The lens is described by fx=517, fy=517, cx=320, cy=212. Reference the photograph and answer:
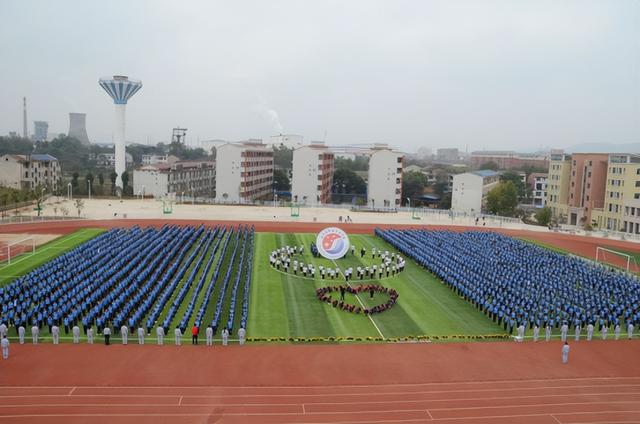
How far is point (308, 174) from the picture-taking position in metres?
62.6

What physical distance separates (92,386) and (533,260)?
24.7 m

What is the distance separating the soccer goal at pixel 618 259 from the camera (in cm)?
3283

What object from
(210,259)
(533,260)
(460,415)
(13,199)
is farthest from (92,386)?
(13,199)

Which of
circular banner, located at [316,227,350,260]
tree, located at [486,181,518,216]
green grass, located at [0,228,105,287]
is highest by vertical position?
tree, located at [486,181,518,216]

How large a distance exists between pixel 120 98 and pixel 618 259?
60244 millimetres

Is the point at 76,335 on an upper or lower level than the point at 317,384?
upper

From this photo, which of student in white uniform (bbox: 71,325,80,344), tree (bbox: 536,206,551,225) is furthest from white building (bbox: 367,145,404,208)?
student in white uniform (bbox: 71,325,80,344)

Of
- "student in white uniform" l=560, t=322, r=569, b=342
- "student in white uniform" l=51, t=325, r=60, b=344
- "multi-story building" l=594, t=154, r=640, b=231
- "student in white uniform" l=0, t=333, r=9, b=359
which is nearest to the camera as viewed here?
"student in white uniform" l=0, t=333, r=9, b=359

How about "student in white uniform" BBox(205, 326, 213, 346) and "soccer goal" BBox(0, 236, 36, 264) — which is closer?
"student in white uniform" BBox(205, 326, 213, 346)

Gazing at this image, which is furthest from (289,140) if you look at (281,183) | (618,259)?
(618,259)

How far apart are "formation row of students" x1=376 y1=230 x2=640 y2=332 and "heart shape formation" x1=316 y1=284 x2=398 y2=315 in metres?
3.40

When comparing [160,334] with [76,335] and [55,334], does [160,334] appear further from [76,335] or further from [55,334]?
[55,334]

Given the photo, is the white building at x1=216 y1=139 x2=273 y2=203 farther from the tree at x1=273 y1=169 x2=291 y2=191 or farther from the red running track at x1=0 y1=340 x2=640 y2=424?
the red running track at x1=0 y1=340 x2=640 y2=424

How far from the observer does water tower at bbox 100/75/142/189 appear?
6756 cm
